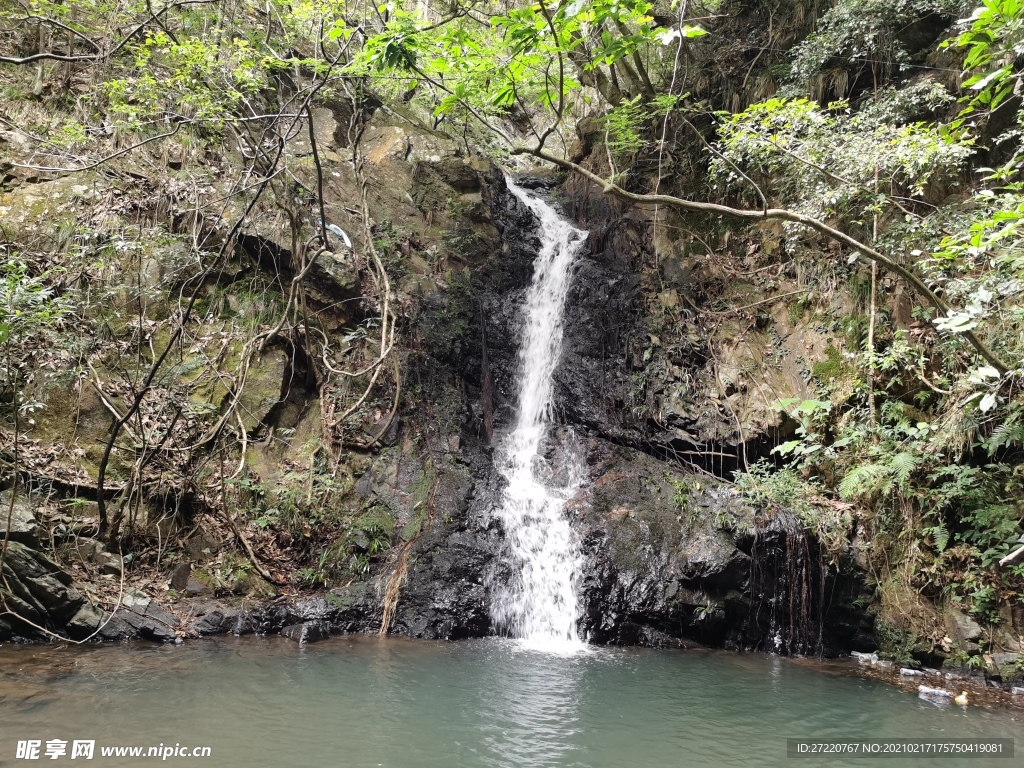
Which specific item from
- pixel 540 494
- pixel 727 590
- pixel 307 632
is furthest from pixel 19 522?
pixel 727 590

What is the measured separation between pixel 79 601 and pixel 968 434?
371 inches

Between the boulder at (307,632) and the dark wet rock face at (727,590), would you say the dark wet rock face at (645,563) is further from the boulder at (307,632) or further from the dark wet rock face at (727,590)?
the boulder at (307,632)

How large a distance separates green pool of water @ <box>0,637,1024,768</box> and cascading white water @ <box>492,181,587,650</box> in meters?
0.81

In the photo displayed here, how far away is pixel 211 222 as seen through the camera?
8789 mm

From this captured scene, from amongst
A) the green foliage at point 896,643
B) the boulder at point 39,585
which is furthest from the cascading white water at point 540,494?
the boulder at point 39,585

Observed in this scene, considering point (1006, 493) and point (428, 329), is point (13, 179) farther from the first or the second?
point (1006, 493)

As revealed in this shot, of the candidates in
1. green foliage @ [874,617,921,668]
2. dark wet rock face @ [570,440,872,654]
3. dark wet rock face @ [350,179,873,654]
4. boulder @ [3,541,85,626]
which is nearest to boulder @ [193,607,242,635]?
boulder @ [3,541,85,626]

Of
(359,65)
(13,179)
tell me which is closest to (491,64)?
(359,65)

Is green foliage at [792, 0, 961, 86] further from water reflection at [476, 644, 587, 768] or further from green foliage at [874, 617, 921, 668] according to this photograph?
water reflection at [476, 644, 587, 768]

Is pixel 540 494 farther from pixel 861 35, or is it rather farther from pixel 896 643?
pixel 861 35

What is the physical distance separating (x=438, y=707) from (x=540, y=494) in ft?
13.4

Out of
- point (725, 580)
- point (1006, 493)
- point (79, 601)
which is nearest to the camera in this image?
point (79, 601)

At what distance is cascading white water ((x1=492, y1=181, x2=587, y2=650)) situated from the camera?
723cm

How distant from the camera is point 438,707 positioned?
477 cm
